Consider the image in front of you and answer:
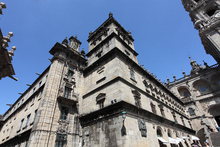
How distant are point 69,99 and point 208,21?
44335 millimetres

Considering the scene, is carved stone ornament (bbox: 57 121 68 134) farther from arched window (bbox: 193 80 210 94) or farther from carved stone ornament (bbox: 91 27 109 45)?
arched window (bbox: 193 80 210 94)

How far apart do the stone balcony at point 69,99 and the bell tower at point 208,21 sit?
1434 inches

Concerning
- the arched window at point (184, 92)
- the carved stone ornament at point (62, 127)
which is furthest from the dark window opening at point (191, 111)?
the carved stone ornament at point (62, 127)

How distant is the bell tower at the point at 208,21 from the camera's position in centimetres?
3366

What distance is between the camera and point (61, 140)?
14.8 metres

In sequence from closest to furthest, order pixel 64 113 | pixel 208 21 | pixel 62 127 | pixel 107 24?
pixel 62 127 → pixel 64 113 → pixel 107 24 → pixel 208 21

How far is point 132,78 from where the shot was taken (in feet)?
62.0

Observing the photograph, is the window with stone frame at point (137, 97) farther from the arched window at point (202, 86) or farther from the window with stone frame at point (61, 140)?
the arched window at point (202, 86)

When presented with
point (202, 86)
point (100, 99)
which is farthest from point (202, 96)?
point (100, 99)

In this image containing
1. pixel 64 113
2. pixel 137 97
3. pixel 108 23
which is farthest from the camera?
pixel 108 23

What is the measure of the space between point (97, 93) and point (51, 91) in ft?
20.1

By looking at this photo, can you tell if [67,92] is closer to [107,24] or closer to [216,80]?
[107,24]

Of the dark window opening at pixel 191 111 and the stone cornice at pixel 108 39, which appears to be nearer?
the stone cornice at pixel 108 39

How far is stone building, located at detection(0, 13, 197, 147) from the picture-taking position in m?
13.5
